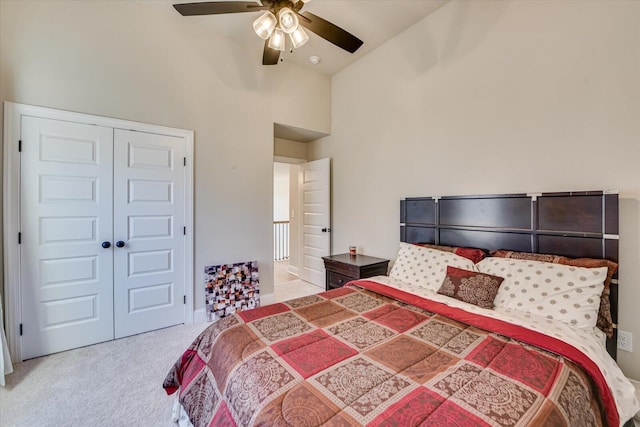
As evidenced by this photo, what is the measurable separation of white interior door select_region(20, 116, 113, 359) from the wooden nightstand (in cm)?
236

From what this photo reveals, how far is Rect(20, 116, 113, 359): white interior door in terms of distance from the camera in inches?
92.6

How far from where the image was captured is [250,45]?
3465 mm

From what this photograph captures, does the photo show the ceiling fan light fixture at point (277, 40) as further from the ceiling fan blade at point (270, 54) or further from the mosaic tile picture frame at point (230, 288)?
the mosaic tile picture frame at point (230, 288)

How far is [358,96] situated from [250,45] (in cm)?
158

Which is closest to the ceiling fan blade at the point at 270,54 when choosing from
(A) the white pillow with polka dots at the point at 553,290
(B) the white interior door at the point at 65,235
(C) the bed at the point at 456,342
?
(B) the white interior door at the point at 65,235

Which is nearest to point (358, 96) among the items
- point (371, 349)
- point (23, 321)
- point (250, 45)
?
point (250, 45)

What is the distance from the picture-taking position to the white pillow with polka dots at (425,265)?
2.28 metres

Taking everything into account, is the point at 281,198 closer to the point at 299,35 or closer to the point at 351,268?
the point at 351,268

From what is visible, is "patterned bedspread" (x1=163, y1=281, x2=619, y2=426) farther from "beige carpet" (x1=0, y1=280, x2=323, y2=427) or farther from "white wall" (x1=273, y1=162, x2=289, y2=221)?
"white wall" (x1=273, y1=162, x2=289, y2=221)

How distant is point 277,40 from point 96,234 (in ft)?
8.13

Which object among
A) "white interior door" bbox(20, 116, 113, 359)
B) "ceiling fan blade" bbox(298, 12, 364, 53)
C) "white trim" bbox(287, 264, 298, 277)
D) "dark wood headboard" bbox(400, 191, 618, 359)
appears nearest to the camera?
"dark wood headboard" bbox(400, 191, 618, 359)

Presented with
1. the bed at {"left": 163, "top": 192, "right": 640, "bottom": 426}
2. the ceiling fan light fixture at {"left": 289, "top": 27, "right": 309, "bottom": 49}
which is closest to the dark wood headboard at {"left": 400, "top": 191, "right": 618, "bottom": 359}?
the bed at {"left": 163, "top": 192, "right": 640, "bottom": 426}

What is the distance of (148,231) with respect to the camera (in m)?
2.88

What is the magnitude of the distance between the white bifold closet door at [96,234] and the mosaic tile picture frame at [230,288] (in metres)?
0.30
